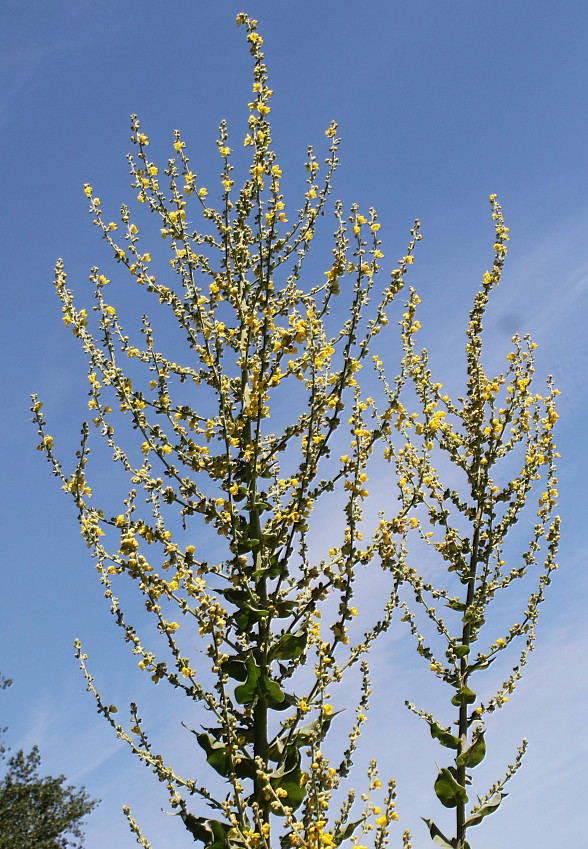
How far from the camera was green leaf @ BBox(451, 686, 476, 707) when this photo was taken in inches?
279

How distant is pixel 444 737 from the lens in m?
7.00

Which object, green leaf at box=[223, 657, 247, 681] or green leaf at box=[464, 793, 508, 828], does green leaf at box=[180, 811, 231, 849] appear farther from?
green leaf at box=[464, 793, 508, 828]

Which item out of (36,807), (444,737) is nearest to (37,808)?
(36,807)

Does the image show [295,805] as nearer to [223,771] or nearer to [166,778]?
[223,771]

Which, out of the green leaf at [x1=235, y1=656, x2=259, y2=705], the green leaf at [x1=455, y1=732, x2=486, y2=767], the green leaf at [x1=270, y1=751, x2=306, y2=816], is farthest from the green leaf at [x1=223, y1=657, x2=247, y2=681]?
the green leaf at [x1=455, y1=732, x2=486, y2=767]

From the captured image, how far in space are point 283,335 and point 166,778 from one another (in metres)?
3.12

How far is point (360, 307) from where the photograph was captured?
213 inches

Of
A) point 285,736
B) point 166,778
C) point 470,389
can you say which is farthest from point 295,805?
point 470,389

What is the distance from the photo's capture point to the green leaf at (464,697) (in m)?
7.10

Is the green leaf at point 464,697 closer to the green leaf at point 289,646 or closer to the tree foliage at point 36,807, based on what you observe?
the green leaf at point 289,646

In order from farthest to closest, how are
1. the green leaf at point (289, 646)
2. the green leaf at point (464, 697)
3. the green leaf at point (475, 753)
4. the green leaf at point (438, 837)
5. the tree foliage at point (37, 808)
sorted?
the tree foliage at point (37, 808)
the green leaf at point (464, 697)
the green leaf at point (475, 753)
the green leaf at point (438, 837)
the green leaf at point (289, 646)

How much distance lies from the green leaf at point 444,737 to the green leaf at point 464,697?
0.27m

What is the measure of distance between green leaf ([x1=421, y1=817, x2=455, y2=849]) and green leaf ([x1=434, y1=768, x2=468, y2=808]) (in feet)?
0.68

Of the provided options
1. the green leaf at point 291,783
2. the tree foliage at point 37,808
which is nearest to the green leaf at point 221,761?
the green leaf at point 291,783
